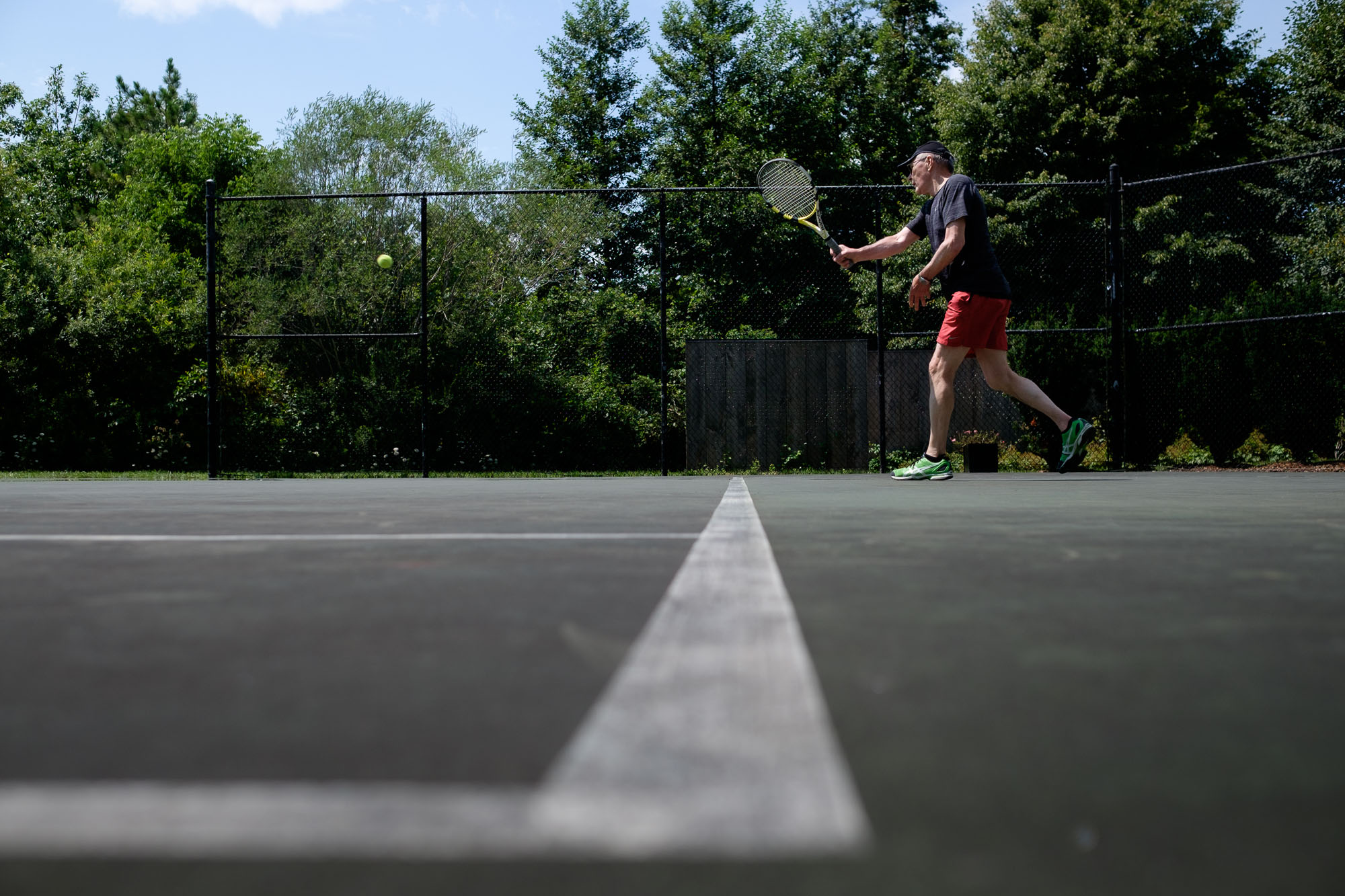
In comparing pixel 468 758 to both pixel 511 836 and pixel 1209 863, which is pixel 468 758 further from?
pixel 1209 863

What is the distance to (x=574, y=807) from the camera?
0.81m

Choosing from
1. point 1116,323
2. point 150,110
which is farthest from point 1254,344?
point 150,110

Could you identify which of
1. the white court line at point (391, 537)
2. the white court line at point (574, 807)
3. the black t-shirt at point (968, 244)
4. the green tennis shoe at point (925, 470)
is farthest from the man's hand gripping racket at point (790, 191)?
the white court line at point (574, 807)

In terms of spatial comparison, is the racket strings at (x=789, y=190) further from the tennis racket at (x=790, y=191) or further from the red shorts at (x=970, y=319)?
the red shorts at (x=970, y=319)

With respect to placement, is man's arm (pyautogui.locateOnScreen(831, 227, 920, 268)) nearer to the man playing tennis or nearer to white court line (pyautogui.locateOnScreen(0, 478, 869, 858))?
the man playing tennis

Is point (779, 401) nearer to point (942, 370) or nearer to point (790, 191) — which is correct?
point (790, 191)

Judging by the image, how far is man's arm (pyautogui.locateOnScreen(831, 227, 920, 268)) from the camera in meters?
6.56

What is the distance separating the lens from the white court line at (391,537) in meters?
3.08

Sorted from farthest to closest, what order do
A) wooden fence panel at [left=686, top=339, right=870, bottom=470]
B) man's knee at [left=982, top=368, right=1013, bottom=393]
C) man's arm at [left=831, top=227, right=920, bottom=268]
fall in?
wooden fence panel at [left=686, top=339, right=870, bottom=470] → man's knee at [left=982, top=368, right=1013, bottom=393] → man's arm at [left=831, top=227, right=920, bottom=268]

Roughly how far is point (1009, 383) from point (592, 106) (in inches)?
761

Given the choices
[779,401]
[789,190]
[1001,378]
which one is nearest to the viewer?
[1001,378]

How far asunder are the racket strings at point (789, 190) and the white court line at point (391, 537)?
5.52m

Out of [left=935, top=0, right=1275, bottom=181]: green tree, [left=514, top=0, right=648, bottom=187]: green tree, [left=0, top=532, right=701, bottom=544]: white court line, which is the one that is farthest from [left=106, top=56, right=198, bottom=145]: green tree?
[left=0, top=532, right=701, bottom=544]: white court line

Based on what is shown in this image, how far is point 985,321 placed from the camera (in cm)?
650
